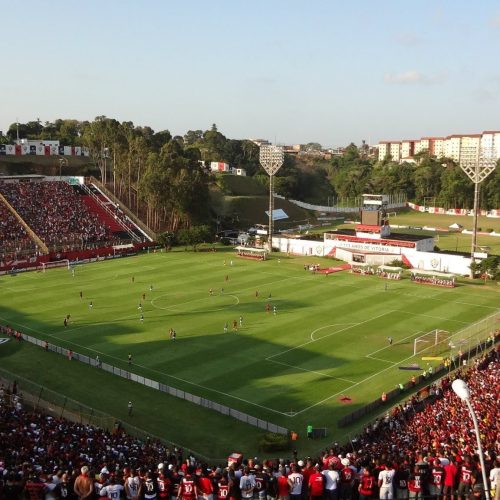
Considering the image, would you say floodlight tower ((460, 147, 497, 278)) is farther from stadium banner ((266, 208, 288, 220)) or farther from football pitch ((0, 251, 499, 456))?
stadium banner ((266, 208, 288, 220))

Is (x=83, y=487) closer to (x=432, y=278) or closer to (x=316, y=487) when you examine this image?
(x=316, y=487)

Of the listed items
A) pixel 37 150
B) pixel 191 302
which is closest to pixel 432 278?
pixel 191 302

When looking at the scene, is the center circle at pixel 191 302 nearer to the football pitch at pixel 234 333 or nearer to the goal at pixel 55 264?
the football pitch at pixel 234 333

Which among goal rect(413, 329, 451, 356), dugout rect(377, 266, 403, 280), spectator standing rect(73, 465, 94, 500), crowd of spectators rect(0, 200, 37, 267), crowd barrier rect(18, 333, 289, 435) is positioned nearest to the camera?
spectator standing rect(73, 465, 94, 500)

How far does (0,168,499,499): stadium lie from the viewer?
16875 millimetres

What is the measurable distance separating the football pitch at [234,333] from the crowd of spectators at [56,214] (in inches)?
512

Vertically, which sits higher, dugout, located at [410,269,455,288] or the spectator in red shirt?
the spectator in red shirt

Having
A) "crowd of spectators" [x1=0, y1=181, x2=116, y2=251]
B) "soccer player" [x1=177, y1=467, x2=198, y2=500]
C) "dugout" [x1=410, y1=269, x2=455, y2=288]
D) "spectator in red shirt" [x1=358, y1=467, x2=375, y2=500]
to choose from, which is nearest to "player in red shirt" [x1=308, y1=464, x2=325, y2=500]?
"spectator in red shirt" [x1=358, y1=467, x2=375, y2=500]

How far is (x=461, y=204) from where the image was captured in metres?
159

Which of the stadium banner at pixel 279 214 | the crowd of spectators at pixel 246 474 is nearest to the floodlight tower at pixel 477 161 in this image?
the crowd of spectators at pixel 246 474

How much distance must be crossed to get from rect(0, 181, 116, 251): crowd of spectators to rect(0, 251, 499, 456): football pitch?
13010 millimetres

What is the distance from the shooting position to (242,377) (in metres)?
40.4

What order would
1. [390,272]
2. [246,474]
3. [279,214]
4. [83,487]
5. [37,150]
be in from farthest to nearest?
[279,214] < [37,150] < [390,272] < [246,474] < [83,487]

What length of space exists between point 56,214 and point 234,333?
57910mm
